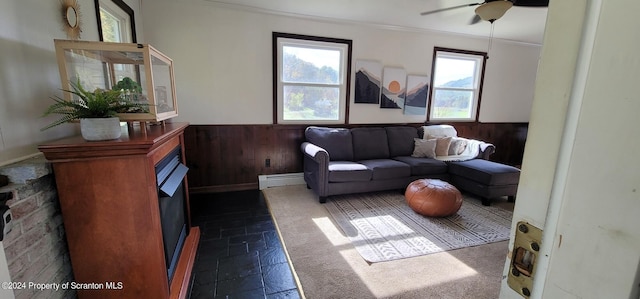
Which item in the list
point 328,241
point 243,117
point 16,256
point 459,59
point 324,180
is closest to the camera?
point 16,256

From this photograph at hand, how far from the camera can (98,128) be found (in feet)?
4.27

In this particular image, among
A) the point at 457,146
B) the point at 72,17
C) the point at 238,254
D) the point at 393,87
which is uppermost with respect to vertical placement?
the point at 72,17

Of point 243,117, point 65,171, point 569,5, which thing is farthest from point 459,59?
point 65,171

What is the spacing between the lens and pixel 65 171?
1259 millimetres

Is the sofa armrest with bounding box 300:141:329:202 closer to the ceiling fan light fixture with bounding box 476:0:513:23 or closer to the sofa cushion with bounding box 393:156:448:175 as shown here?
the sofa cushion with bounding box 393:156:448:175

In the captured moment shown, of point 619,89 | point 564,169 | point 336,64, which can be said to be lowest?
point 564,169

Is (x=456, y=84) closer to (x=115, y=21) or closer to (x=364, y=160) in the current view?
(x=364, y=160)

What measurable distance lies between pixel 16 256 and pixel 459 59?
5393 mm

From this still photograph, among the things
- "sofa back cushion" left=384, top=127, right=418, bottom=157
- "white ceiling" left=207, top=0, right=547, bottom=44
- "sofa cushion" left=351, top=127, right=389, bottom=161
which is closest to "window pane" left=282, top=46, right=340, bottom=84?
"white ceiling" left=207, top=0, right=547, bottom=44

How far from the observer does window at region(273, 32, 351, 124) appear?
3627 mm

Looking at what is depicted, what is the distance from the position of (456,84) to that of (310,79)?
266cm

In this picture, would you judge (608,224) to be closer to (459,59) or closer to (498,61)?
(459,59)

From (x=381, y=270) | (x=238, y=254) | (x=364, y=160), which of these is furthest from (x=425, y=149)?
(x=238, y=254)

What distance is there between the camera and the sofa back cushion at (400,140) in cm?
400
